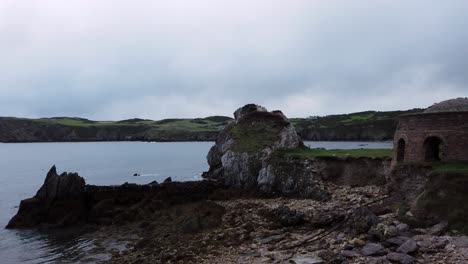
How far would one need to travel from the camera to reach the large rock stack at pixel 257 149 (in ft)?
137

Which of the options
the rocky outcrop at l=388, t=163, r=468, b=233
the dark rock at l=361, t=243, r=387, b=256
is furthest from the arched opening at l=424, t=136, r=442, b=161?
the dark rock at l=361, t=243, r=387, b=256

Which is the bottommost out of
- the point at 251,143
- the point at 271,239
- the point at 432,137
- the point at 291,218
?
the point at 271,239

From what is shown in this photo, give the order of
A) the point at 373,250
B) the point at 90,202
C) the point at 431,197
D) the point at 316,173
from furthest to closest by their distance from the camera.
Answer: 1. the point at 90,202
2. the point at 316,173
3. the point at 431,197
4. the point at 373,250

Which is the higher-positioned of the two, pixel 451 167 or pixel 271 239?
pixel 451 167

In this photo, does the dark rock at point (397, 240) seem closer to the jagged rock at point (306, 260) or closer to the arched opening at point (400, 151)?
the jagged rock at point (306, 260)

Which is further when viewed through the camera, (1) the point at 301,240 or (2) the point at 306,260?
(1) the point at 301,240

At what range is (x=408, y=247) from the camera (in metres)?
19.1

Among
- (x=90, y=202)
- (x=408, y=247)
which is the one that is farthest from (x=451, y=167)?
(x=90, y=202)

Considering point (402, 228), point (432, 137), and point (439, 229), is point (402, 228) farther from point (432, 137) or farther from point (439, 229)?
point (432, 137)

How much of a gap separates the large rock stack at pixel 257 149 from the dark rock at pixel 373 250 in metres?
18.0

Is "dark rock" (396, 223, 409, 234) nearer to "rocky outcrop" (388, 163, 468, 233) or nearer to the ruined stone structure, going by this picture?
"rocky outcrop" (388, 163, 468, 233)

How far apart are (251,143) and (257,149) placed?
2.11m

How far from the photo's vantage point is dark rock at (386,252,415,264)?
18017mm

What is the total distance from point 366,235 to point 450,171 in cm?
629
